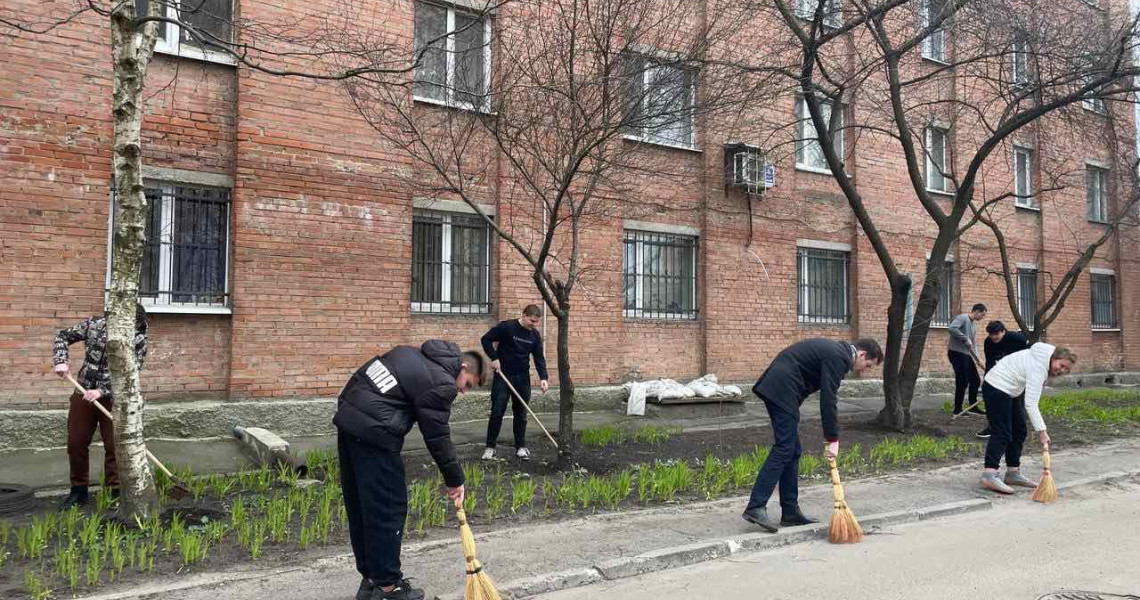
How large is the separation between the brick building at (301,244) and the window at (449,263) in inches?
1.0

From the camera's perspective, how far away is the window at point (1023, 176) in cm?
1850

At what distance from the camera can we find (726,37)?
8836 mm

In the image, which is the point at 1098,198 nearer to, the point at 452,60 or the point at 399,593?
the point at 452,60

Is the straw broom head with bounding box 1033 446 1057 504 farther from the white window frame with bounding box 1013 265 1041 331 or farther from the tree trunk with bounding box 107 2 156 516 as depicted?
the white window frame with bounding box 1013 265 1041 331

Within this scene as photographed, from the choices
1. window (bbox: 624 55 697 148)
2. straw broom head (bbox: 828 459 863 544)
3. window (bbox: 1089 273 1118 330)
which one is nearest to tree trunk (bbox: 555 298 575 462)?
window (bbox: 624 55 697 148)

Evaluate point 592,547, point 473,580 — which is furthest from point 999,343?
point 473,580

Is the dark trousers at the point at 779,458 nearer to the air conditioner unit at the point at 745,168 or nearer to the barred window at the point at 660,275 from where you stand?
the barred window at the point at 660,275

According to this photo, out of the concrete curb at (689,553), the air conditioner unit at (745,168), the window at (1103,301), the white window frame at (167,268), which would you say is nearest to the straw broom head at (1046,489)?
the concrete curb at (689,553)

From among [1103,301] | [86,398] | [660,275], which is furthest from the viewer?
[1103,301]

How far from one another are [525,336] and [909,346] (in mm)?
5912

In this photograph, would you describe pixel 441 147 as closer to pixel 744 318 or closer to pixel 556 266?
pixel 556 266

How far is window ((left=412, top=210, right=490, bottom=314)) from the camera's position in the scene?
10914 mm

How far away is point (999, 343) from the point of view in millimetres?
10758

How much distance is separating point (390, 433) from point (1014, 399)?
251 inches
